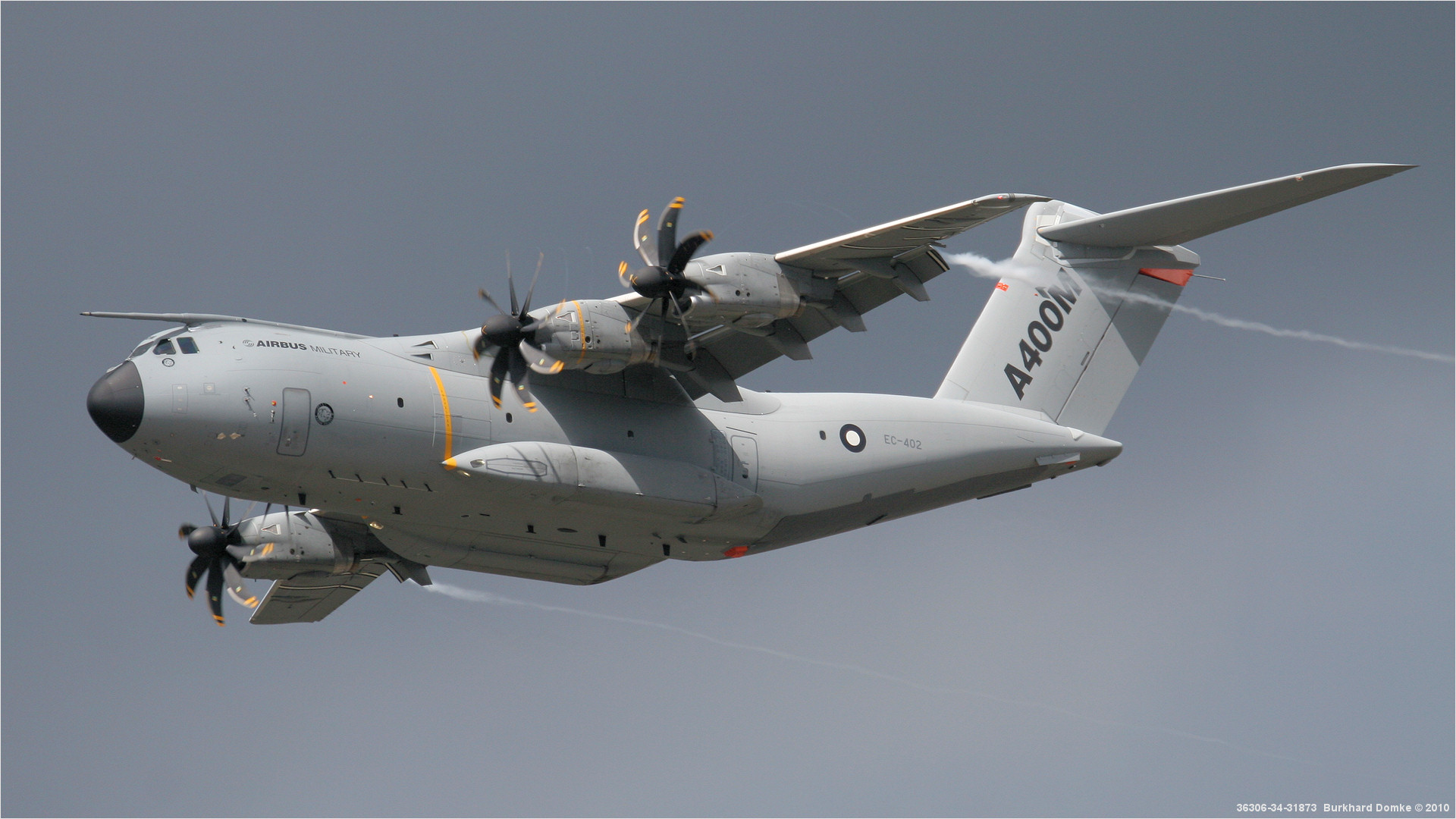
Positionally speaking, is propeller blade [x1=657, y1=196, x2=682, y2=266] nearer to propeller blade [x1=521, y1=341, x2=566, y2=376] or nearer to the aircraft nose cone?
propeller blade [x1=521, y1=341, x2=566, y2=376]

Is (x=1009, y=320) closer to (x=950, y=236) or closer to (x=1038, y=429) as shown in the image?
(x=1038, y=429)

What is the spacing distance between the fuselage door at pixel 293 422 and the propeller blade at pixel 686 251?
3.17 meters

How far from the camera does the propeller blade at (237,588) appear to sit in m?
15.8

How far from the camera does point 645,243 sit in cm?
1309

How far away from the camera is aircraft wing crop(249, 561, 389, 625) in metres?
16.5

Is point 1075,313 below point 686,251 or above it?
above

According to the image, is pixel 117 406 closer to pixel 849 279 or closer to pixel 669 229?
pixel 669 229

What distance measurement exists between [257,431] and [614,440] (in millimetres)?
3110

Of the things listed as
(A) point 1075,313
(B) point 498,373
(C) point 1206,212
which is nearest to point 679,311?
(B) point 498,373

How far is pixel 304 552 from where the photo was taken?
15.7 meters

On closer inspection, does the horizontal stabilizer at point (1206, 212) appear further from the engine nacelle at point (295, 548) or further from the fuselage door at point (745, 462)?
the engine nacelle at point (295, 548)

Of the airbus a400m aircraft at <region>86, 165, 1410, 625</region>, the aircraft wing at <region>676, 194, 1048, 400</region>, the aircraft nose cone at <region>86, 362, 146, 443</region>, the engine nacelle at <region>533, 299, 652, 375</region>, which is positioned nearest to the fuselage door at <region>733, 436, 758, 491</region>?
the airbus a400m aircraft at <region>86, 165, 1410, 625</region>

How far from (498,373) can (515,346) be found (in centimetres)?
27

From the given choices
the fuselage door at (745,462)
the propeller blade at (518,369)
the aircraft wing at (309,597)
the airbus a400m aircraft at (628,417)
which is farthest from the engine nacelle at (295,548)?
the fuselage door at (745,462)
